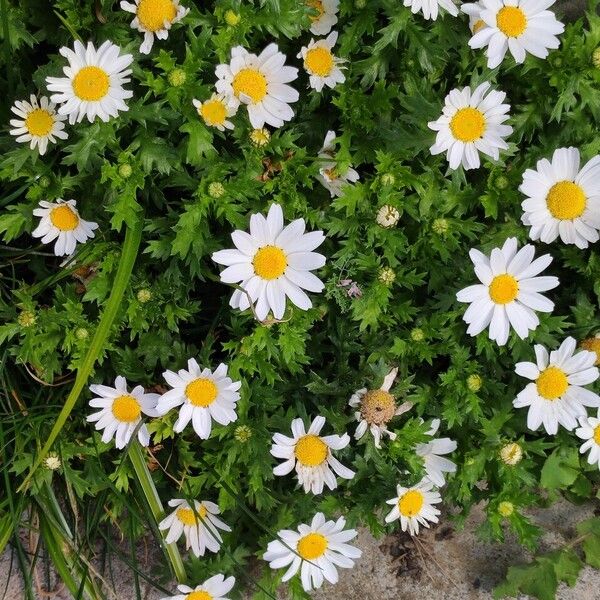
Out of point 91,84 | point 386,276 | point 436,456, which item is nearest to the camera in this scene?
point 91,84

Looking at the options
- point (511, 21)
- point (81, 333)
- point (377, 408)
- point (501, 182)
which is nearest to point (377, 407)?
point (377, 408)

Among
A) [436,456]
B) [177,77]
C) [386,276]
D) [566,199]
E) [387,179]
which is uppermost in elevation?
[177,77]

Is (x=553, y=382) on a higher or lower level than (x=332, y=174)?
lower

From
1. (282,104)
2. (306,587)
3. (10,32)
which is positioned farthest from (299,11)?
(306,587)

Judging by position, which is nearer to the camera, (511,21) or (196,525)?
(511,21)

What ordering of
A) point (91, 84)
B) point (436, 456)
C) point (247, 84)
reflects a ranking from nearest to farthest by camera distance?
point (91, 84) < point (247, 84) < point (436, 456)

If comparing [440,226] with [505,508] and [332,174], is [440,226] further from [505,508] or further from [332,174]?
[505,508]

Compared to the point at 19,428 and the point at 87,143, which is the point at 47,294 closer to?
the point at 19,428

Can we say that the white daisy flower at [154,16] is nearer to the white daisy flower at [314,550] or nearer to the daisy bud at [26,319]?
the daisy bud at [26,319]
